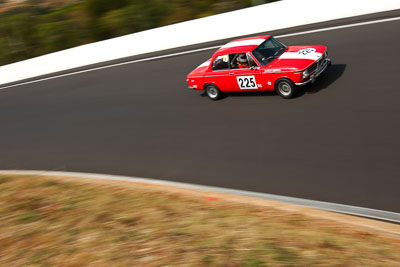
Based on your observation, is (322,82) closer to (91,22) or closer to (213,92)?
(213,92)

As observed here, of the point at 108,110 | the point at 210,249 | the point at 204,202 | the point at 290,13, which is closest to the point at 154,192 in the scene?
the point at 204,202

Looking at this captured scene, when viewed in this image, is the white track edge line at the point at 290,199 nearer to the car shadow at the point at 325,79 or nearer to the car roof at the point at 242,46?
the car shadow at the point at 325,79

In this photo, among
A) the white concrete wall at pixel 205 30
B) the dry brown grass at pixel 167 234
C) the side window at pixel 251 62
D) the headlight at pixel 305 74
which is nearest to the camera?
the dry brown grass at pixel 167 234

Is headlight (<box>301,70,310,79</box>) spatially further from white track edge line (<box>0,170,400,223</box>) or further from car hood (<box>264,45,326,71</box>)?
white track edge line (<box>0,170,400,223</box>)

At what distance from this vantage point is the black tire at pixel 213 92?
413 inches

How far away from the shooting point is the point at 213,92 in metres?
10.6

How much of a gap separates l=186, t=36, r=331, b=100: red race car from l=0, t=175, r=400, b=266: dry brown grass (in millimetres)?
3869

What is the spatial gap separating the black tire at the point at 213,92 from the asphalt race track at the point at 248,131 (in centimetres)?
21

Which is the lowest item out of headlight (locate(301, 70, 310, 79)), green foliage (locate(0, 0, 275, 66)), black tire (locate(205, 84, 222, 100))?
black tire (locate(205, 84, 222, 100))

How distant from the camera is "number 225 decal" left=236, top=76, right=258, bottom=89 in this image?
9.65 meters

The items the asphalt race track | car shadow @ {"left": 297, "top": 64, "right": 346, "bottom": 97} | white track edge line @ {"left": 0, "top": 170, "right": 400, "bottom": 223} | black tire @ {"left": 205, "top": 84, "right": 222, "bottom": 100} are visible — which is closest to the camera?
white track edge line @ {"left": 0, "top": 170, "right": 400, "bottom": 223}

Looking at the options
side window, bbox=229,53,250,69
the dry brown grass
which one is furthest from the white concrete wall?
the dry brown grass

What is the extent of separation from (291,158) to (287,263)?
9.71ft

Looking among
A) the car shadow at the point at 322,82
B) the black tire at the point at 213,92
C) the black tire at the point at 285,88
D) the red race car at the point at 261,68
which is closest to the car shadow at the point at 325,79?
the car shadow at the point at 322,82
